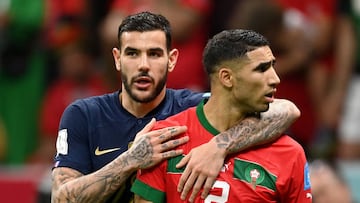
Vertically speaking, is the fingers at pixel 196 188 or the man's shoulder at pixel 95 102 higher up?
the man's shoulder at pixel 95 102

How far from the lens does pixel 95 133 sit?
6988 mm

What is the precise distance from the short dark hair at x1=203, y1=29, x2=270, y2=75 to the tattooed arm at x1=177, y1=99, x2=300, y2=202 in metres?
0.36

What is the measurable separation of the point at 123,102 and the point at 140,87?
1.07 feet

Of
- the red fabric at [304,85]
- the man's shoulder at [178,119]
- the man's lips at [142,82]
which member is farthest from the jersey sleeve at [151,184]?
the red fabric at [304,85]

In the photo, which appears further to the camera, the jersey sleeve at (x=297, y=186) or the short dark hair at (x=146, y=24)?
the short dark hair at (x=146, y=24)

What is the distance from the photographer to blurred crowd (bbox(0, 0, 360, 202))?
995cm

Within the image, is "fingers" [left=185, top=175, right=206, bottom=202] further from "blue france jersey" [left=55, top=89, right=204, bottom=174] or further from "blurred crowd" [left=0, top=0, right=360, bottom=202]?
"blurred crowd" [left=0, top=0, right=360, bottom=202]

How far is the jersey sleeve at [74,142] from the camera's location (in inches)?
273

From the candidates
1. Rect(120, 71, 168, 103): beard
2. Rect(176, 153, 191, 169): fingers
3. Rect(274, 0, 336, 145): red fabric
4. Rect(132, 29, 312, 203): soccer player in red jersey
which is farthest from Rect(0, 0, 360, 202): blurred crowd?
Rect(176, 153, 191, 169): fingers

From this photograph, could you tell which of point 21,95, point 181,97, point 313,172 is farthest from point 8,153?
point 181,97

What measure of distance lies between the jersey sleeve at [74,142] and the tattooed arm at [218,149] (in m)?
0.64

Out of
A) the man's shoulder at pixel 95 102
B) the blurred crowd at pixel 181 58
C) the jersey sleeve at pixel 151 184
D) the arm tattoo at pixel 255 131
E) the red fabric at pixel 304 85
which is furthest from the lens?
the red fabric at pixel 304 85

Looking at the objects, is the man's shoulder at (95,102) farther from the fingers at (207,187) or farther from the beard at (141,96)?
the fingers at (207,187)

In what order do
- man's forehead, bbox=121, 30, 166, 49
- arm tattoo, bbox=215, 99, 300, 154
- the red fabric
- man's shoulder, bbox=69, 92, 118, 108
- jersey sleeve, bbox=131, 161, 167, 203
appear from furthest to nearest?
the red fabric → man's shoulder, bbox=69, 92, 118, 108 → man's forehead, bbox=121, 30, 166, 49 → arm tattoo, bbox=215, 99, 300, 154 → jersey sleeve, bbox=131, 161, 167, 203
